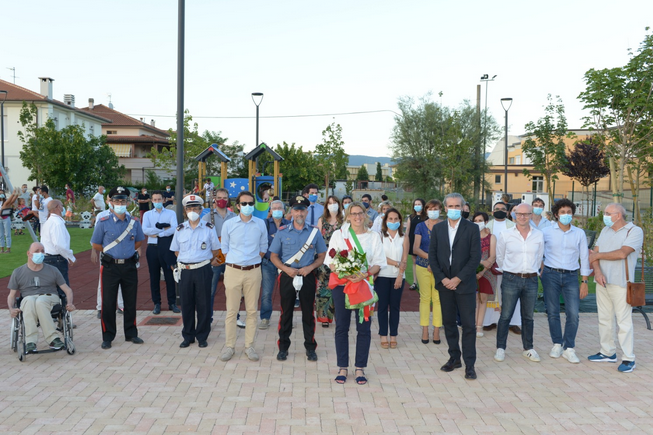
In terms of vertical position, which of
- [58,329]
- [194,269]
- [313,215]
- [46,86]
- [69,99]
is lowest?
[58,329]

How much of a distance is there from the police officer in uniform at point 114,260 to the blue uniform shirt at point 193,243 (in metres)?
0.63

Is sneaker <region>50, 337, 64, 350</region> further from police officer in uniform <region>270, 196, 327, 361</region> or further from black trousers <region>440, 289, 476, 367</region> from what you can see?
black trousers <region>440, 289, 476, 367</region>

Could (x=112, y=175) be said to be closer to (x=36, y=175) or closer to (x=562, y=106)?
(x=36, y=175)

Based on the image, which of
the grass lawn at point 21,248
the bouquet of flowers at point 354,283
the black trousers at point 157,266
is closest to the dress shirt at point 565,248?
the bouquet of flowers at point 354,283

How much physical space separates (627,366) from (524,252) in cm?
171

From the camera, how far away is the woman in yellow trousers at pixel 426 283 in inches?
291

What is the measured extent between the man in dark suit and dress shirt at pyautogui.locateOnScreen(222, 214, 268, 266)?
7.03 ft

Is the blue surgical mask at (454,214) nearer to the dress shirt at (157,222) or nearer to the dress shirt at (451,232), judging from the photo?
the dress shirt at (451,232)

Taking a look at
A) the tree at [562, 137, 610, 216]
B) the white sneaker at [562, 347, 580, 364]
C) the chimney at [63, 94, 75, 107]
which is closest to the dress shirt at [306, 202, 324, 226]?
the white sneaker at [562, 347, 580, 364]

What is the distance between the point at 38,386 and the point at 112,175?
3969cm

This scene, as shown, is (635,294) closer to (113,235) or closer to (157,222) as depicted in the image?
(113,235)

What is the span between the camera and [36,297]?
6.52 meters

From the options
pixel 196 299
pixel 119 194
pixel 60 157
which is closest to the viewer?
pixel 196 299

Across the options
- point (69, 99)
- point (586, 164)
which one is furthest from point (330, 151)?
point (69, 99)
